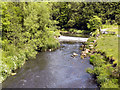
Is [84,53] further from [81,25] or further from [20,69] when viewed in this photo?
[81,25]

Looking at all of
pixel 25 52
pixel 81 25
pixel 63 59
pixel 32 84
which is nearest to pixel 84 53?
pixel 63 59

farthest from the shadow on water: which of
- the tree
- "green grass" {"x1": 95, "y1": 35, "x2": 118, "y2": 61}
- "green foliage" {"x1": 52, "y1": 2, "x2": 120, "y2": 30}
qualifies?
"green foliage" {"x1": 52, "y1": 2, "x2": 120, "y2": 30}

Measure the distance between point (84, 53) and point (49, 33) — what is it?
4726mm

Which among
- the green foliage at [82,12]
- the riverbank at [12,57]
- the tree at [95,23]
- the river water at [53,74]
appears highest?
the green foliage at [82,12]

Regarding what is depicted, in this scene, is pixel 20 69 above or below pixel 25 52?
below

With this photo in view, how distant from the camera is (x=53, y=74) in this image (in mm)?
9969

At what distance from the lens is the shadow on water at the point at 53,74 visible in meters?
8.56

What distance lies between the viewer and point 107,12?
28984 mm

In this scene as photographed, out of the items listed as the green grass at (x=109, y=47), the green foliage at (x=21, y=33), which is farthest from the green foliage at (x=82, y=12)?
the green foliage at (x=21, y=33)

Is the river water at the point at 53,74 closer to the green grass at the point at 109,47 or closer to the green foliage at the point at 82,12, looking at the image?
the green grass at the point at 109,47

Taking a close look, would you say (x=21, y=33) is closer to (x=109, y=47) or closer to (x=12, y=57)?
(x=12, y=57)

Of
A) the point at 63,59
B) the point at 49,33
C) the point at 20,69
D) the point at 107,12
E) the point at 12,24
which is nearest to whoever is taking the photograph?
the point at 20,69

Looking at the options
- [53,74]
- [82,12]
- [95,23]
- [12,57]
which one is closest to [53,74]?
[53,74]

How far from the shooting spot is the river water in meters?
8.56
